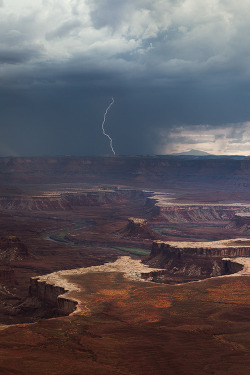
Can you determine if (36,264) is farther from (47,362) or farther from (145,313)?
(47,362)

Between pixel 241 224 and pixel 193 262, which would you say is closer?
pixel 193 262

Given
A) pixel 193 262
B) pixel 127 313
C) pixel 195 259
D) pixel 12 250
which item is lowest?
pixel 12 250

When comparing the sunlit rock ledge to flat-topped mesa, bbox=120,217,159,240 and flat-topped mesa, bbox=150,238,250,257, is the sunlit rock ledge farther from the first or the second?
flat-topped mesa, bbox=120,217,159,240

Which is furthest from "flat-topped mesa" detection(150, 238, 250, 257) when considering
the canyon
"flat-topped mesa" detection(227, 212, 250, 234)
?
"flat-topped mesa" detection(227, 212, 250, 234)

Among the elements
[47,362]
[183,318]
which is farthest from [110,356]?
[183,318]

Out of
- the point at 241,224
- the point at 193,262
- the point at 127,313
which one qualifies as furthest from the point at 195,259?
the point at 241,224

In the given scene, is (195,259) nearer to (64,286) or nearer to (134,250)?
(64,286)

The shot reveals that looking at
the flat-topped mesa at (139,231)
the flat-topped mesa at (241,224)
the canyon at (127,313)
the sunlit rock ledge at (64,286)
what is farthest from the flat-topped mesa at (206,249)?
the flat-topped mesa at (241,224)
